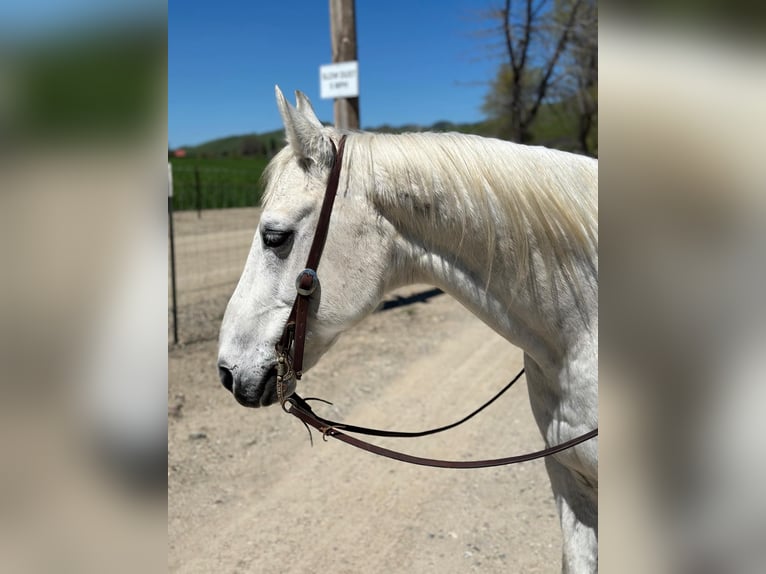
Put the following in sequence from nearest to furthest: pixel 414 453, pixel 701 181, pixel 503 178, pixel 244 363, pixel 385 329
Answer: pixel 701 181
pixel 503 178
pixel 244 363
pixel 414 453
pixel 385 329

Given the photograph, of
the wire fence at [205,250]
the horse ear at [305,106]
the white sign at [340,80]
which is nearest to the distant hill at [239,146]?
the wire fence at [205,250]

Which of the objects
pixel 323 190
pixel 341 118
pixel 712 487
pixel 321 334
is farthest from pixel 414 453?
pixel 341 118

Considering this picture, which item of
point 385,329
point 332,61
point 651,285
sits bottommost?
point 385,329

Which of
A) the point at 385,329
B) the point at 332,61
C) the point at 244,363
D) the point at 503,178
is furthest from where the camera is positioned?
the point at 385,329

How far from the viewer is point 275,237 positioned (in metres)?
1.49

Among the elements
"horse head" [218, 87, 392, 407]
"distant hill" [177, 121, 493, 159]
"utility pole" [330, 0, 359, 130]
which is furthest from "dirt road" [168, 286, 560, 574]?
"distant hill" [177, 121, 493, 159]

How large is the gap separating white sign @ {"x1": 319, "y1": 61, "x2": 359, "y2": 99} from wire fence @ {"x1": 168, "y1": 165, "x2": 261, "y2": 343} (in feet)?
3.93

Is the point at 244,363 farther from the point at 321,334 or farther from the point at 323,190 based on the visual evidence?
the point at 323,190

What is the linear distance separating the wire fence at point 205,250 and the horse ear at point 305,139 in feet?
1.15

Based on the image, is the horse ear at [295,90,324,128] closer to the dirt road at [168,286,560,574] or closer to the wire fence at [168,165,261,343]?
the wire fence at [168,165,261,343]

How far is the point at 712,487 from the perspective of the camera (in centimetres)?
53

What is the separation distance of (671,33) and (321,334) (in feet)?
4.03

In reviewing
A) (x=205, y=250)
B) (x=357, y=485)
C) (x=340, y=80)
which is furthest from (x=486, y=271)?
(x=205, y=250)

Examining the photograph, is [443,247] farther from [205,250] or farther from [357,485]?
[205,250]
